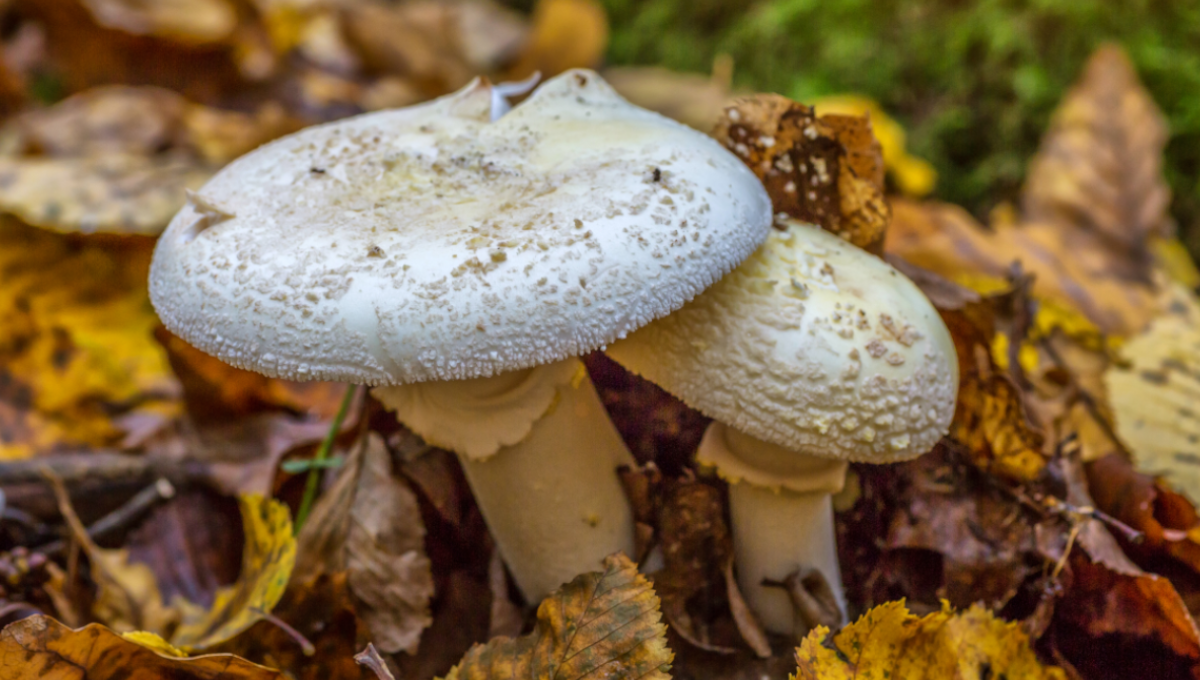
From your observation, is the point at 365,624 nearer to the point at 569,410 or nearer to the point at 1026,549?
the point at 569,410

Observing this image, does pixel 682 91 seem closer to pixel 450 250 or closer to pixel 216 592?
pixel 216 592

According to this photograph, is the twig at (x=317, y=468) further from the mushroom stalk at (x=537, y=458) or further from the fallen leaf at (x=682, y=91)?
the fallen leaf at (x=682, y=91)

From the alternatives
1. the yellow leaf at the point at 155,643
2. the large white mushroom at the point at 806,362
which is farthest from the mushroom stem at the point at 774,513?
the yellow leaf at the point at 155,643

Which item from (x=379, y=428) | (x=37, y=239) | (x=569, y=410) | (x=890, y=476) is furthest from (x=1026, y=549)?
(x=37, y=239)

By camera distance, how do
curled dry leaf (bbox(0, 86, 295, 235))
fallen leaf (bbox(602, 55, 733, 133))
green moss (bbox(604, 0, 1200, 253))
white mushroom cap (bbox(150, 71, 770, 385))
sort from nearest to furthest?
white mushroom cap (bbox(150, 71, 770, 385)) < curled dry leaf (bbox(0, 86, 295, 235)) < green moss (bbox(604, 0, 1200, 253)) < fallen leaf (bbox(602, 55, 733, 133))

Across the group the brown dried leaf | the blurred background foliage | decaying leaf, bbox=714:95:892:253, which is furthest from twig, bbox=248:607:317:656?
the blurred background foliage

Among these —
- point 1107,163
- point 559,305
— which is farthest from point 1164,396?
point 559,305

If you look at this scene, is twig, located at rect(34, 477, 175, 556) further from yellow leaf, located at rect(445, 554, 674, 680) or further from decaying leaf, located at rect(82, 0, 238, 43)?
decaying leaf, located at rect(82, 0, 238, 43)
